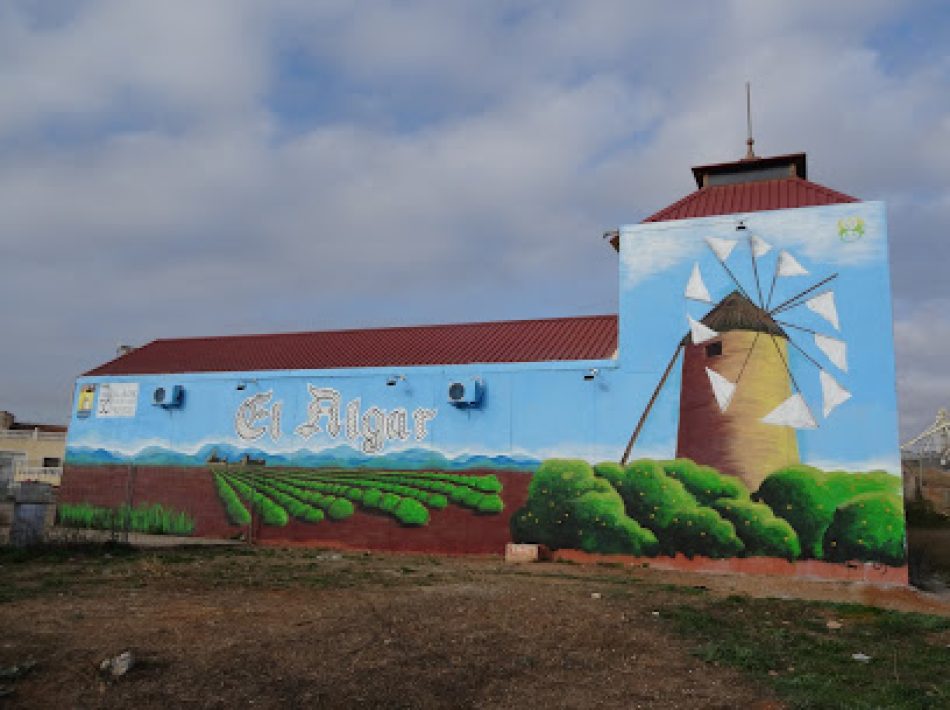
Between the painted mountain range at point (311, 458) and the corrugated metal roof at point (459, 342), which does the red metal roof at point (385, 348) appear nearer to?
the corrugated metal roof at point (459, 342)

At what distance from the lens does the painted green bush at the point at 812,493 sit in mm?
14969

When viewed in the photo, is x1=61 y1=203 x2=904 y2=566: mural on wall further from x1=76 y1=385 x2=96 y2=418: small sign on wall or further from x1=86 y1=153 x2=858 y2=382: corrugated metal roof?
x1=76 y1=385 x2=96 y2=418: small sign on wall

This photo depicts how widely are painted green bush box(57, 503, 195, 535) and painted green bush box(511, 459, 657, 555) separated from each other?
9600 millimetres

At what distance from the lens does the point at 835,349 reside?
15.6 metres

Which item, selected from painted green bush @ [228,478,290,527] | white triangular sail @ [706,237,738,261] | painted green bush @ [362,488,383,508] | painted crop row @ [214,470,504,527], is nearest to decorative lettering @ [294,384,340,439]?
painted crop row @ [214,470,504,527]

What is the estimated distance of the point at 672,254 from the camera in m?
17.3

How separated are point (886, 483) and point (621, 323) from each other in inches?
247

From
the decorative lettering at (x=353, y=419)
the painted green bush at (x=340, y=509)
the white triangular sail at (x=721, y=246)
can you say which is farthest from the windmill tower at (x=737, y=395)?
the painted green bush at (x=340, y=509)

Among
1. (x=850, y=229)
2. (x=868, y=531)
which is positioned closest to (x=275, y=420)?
(x=868, y=531)

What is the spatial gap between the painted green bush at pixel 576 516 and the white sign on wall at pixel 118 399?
39.4ft

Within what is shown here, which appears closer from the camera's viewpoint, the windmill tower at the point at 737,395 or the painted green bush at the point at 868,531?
the painted green bush at the point at 868,531

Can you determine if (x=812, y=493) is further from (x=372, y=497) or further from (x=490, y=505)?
(x=372, y=497)

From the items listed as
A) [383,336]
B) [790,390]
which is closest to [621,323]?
[790,390]

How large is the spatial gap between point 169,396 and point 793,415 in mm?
16175
